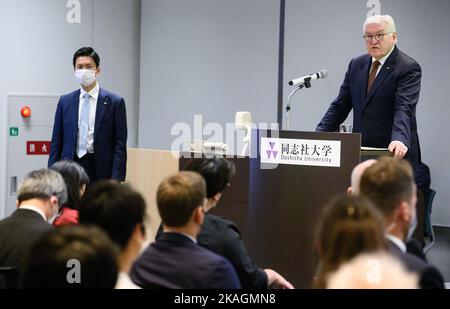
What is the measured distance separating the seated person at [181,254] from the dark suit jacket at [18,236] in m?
0.52

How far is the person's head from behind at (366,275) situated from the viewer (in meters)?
1.73

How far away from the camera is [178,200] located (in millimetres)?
2590

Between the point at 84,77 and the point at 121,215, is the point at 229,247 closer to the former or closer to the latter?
the point at 121,215

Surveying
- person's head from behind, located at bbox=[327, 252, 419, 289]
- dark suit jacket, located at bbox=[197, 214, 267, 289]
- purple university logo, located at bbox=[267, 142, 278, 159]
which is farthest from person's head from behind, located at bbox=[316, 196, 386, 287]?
purple university logo, located at bbox=[267, 142, 278, 159]

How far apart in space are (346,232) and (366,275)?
111 mm

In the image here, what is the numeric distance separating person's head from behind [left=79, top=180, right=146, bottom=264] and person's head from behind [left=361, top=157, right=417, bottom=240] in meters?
0.70

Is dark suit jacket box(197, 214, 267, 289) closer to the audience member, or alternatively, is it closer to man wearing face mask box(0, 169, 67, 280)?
man wearing face mask box(0, 169, 67, 280)

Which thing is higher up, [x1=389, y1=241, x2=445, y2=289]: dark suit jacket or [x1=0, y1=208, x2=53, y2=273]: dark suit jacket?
[x1=389, y1=241, x2=445, y2=289]: dark suit jacket

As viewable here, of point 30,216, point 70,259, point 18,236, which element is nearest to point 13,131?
point 30,216

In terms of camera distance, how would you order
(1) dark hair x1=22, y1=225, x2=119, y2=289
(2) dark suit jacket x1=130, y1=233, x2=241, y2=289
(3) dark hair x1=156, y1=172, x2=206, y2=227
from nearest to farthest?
(1) dark hair x1=22, y1=225, x2=119, y2=289 → (2) dark suit jacket x1=130, y1=233, x2=241, y2=289 → (3) dark hair x1=156, y1=172, x2=206, y2=227

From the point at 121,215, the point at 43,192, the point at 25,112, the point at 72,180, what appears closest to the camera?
the point at 121,215

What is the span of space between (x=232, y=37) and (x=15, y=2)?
2.18 metres

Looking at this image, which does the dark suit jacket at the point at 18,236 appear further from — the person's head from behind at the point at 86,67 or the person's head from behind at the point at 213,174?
the person's head from behind at the point at 86,67

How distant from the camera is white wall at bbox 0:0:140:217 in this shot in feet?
22.5
